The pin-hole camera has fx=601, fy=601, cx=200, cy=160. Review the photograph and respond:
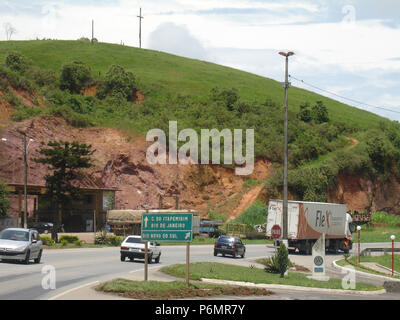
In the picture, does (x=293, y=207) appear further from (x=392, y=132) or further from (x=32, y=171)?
(x=392, y=132)

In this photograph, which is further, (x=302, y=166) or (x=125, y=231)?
(x=302, y=166)

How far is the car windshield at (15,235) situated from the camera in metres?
27.2

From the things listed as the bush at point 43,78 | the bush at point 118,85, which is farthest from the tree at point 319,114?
the bush at point 43,78

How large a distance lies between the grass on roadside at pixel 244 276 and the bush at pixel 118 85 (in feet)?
225

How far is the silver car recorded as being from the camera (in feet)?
86.1

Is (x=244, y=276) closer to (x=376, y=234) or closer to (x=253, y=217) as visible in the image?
(x=253, y=217)

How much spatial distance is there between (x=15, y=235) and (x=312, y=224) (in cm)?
2441

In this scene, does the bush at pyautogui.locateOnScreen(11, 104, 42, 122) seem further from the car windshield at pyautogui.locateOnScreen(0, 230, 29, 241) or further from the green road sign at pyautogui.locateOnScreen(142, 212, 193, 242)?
the green road sign at pyautogui.locateOnScreen(142, 212, 193, 242)

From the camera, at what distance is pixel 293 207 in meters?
44.2

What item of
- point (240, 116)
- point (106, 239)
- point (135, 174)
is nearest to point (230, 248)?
point (106, 239)

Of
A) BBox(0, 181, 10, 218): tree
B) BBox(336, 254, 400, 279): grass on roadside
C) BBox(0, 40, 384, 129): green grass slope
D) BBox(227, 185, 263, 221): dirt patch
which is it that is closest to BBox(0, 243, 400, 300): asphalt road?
BBox(336, 254, 400, 279): grass on roadside

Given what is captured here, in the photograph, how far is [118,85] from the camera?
95500 millimetres

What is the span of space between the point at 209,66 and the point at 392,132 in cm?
5301
